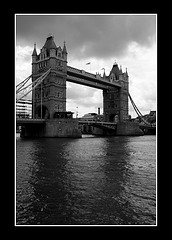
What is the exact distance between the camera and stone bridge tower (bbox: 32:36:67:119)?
64.6m

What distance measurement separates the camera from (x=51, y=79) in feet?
211

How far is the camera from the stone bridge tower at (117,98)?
95438mm

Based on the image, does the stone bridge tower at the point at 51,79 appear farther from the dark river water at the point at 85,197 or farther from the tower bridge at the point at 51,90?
the dark river water at the point at 85,197

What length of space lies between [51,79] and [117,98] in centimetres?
4279

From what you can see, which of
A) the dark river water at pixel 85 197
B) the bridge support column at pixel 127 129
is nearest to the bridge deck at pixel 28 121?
the dark river water at pixel 85 197

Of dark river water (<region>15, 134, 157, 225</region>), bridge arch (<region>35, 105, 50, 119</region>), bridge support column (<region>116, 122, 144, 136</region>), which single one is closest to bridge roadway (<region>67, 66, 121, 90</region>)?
bridge arch (<region>35, 105, 50, 119</region>)

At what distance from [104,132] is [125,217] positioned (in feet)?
264

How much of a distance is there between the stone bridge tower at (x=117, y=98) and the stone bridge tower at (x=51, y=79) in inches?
1369

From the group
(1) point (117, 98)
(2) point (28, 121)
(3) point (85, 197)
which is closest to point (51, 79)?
(2) point (28, 121)

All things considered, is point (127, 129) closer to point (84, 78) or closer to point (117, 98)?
point (117, 98)

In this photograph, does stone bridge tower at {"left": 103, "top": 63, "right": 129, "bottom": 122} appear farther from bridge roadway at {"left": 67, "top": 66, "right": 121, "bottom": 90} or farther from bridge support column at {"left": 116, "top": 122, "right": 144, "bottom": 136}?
bridge support column at {"left": 116, "top": 122, "right": 144, "bottom": 136}

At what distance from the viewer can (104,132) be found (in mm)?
87125

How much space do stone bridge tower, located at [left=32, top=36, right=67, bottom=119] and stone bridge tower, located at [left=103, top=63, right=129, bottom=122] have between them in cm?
3478

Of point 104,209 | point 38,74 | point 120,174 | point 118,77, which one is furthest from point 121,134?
point 104,209
